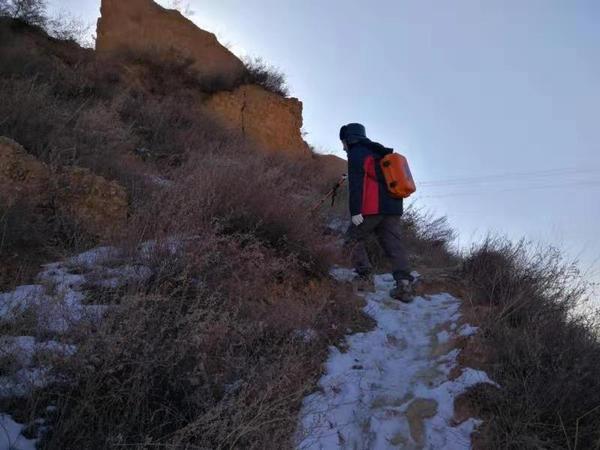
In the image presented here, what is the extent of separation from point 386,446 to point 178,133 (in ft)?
23.3

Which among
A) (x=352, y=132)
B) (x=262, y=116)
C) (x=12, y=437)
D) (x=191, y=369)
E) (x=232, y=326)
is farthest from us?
(x=262, y=116)

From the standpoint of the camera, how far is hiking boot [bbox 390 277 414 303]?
600cm

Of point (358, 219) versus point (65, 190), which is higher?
point (358, 219)

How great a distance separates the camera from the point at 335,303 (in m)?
5.26

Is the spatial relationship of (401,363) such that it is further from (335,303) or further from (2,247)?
(2,247)

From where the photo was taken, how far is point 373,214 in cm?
616

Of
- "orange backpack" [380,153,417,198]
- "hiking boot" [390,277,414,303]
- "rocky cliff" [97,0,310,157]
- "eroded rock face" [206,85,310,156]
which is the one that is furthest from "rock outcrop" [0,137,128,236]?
"rocky cliff" [97,0,310,157]

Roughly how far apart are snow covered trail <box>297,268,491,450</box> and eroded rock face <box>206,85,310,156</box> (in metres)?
8.10

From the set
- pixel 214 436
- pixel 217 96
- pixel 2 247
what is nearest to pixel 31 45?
pixel 217 96

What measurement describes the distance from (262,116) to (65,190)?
882 cm

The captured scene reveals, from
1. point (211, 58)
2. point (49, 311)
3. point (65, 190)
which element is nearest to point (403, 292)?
point (65, 190)

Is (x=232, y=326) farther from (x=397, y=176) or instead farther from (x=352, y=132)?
(x=352, y=132)

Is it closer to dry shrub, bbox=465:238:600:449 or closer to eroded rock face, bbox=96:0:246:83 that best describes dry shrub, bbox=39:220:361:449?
dry shrub, bbox=465:238:600:449

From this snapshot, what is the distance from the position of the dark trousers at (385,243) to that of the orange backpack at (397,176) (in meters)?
0.32
